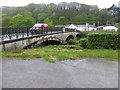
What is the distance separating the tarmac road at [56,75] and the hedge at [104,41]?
208 inches

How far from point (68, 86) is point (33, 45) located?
15938 millimetres

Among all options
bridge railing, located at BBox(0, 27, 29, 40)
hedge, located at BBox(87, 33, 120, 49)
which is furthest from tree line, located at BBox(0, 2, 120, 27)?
hedge, located at BBox(87, 33, 120, 49)

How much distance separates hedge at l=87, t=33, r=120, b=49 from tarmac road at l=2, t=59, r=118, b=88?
528 centimetres

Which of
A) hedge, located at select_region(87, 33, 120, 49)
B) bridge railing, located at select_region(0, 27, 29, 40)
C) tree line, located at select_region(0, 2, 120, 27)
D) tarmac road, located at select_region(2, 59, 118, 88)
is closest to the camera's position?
tarmac road, located at select_region(2, 59, 118, 88)

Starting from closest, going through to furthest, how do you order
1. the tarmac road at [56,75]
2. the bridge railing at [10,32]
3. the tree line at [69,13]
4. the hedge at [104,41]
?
the tarmac road at [56,75] < the hedge at [104,41] < the bridge railing at [10,32] < the tree line at [69,13]

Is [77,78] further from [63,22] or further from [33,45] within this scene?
[63,22]

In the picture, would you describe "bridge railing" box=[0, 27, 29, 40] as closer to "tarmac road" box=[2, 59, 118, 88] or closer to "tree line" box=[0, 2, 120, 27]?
"tarmac road" box=[2, 59, 118, 88]

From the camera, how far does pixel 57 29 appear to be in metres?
39.6

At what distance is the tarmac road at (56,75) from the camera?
7.03 m

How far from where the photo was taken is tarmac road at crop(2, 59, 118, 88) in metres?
7.03

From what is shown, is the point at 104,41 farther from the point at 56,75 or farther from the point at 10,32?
the point at 56,75

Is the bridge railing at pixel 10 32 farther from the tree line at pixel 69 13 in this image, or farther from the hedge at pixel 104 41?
Answer: the tree line at pixel 69 13

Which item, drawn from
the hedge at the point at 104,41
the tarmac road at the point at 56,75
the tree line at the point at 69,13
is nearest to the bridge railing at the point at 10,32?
the tarmac road at the point at 56,75

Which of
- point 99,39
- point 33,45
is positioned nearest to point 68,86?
point 99,39
